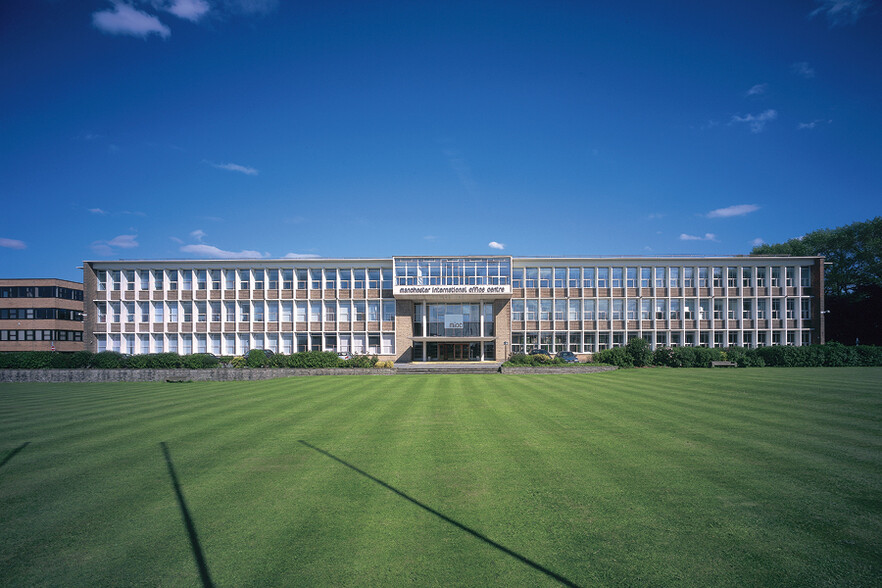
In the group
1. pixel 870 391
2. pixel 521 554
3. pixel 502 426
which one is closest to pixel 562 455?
pixel 502 426

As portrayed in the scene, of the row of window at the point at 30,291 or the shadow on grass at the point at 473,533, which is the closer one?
the shadow on grass at the point at 473,533

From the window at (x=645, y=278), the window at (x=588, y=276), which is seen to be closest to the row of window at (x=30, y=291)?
the window at (x=588, y=276)

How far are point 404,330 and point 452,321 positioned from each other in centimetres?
618

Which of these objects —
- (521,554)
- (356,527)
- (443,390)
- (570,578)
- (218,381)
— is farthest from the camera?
(218,381)

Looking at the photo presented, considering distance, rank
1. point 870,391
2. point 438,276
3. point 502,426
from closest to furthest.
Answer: point 502,426, point 870,391, point 438,276

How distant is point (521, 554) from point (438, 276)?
142 ft

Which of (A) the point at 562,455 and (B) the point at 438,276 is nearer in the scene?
(A) the point at 562,455

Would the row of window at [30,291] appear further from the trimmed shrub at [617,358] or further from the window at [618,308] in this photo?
the window at [618,308]

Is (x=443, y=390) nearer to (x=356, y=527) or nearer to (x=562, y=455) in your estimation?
(x=562, y=455)

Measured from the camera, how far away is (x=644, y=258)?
49562 millimetres

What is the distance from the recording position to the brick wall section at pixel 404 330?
4912 centimetres

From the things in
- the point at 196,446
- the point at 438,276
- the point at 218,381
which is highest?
the point at 438,276

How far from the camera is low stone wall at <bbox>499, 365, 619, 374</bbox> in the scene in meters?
32.7

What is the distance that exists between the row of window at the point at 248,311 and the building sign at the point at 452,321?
667cm
